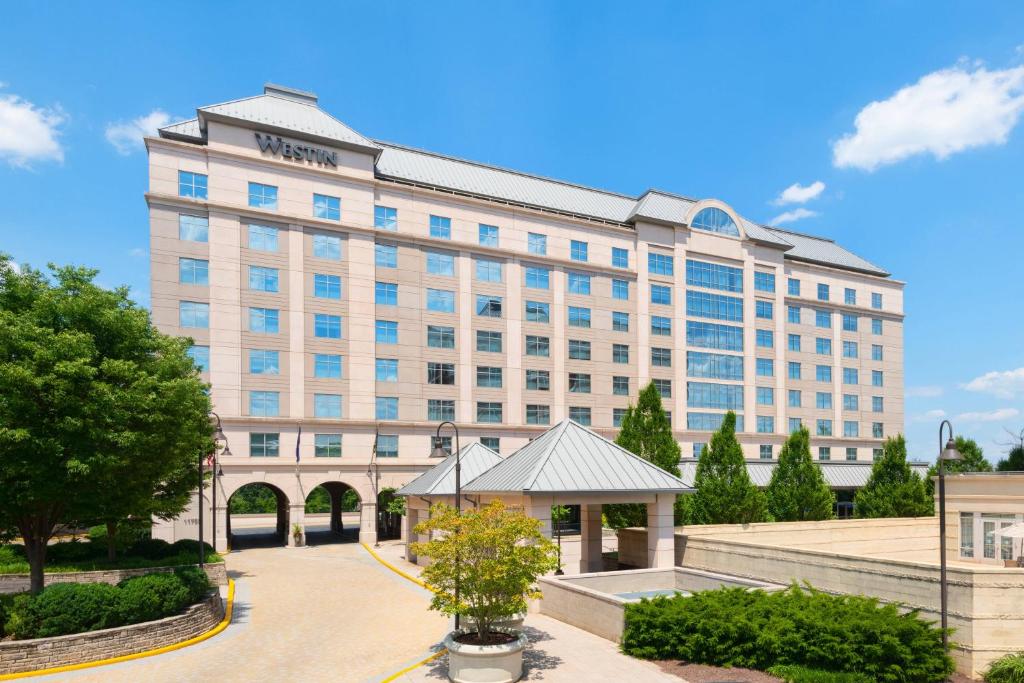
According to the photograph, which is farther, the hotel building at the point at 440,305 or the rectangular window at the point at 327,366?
the rectangular window at the point at 327,366

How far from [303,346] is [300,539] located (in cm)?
1249

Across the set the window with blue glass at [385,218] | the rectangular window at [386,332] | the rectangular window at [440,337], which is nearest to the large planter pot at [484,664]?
the rectangular window at [386,332]

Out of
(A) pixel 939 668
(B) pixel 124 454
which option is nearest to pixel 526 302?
(B) pixel 124 454

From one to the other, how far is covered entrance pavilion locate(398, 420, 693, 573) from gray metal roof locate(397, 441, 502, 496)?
2.81 meters

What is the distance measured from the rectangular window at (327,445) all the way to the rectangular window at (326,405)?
134 cm

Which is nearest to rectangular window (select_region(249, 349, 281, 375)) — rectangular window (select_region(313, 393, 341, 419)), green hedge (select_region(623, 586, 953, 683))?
rectangular window (select_region(313, 393, 341, 419))

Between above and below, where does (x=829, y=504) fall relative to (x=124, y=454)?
below

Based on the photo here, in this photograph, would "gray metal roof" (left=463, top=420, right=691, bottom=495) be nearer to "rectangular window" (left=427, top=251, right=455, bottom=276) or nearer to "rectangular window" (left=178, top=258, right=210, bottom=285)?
"rectangular window" (left=427, top=251, right=455, bottom=276)

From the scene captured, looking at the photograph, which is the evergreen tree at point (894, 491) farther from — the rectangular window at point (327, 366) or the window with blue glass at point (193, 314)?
the window with blue glass at point (193, 314)

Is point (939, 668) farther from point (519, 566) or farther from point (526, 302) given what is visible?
point (526, 302)

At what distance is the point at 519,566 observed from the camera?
54.8 ft

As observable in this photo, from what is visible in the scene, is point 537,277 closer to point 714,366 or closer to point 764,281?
point 714,366

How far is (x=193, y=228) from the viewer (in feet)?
141

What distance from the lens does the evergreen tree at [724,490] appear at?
36.2m
